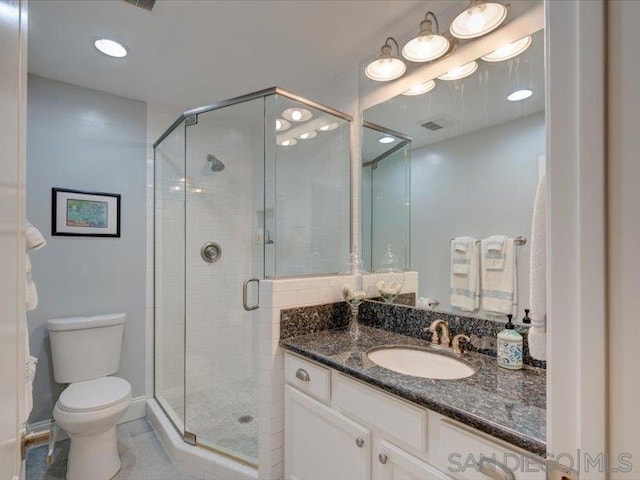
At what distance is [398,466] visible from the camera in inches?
42.5

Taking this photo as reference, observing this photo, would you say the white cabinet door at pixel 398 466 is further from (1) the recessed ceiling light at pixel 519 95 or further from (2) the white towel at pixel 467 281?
(1) the recessed ceiling light at pixel 519 95

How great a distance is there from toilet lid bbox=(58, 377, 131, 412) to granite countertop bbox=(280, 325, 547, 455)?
3.85 ft

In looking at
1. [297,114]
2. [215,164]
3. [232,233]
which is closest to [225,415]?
[232,233]

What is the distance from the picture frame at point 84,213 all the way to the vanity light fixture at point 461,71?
2392mm

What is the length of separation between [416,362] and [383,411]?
0.40 meters

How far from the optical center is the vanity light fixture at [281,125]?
80.6 inches

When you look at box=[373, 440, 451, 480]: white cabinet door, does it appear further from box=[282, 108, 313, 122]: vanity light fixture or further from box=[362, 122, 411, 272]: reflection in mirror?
box=[282, 108, 313, 122]: vanity light fixture

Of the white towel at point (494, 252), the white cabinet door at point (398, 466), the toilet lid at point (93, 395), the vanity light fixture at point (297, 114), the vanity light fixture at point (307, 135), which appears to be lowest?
the toilet lid at point (93, 395)

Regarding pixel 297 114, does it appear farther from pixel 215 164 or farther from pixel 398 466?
pixel 398 466

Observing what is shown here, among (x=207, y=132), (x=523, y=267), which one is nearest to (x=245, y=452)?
(x=523, y=267)

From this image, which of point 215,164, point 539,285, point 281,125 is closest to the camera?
point 539,285

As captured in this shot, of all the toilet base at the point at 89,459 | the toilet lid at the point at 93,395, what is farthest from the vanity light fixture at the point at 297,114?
the toilet base at the point at 89,459

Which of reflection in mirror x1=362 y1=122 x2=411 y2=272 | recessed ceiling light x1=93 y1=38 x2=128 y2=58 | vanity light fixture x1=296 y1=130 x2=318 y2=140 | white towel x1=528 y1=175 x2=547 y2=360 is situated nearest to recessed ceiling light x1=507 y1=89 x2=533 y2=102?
reflection in mirror x1=362 y1=122 x2=411 y2=272

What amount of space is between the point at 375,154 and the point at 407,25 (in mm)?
679
